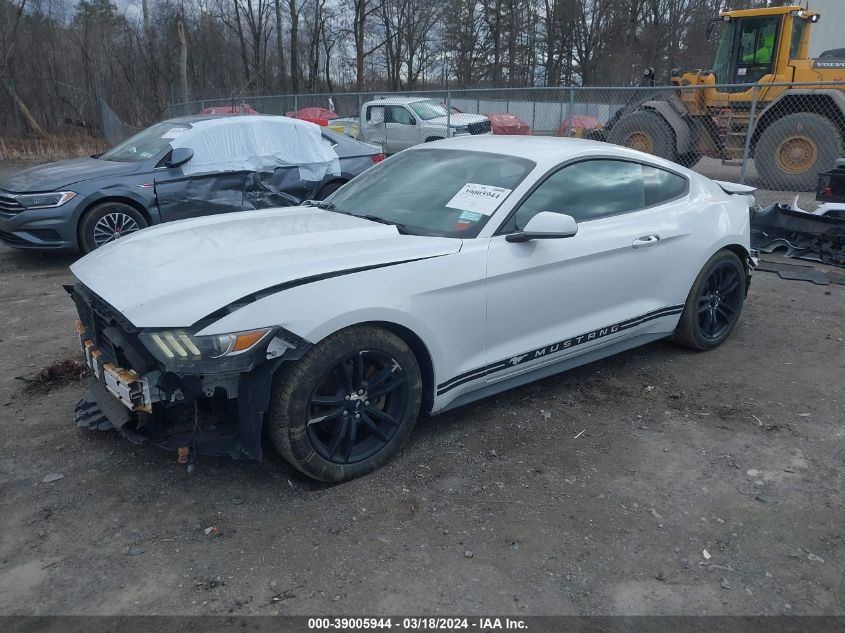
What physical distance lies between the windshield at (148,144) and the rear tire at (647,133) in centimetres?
844

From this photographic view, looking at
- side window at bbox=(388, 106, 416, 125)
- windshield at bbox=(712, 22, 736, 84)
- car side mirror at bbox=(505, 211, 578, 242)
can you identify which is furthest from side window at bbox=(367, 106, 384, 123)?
car side mirror at bbox=(505, 211, 578, 242)

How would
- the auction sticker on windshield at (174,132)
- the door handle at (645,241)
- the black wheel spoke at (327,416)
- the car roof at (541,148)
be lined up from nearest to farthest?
the black wheel spoke at (327,416)
the car roof at (541,148)
the door handle at (645,241)
the auction sticker on windshield at (174,132)

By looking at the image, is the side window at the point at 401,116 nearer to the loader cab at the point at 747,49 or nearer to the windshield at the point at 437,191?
the loader cab at the point at 747,49

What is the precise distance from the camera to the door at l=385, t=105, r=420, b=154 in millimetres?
16500

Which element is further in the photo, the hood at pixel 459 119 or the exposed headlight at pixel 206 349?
the hood at pixel 459 119

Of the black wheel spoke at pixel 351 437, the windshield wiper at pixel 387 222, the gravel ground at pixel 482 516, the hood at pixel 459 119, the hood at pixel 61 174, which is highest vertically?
the hood at pixel 459 119

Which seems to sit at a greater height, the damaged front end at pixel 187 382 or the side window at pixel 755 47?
the side window at pixel 755 47

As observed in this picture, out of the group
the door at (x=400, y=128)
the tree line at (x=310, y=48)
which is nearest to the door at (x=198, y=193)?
the door at (x=400, y=128)

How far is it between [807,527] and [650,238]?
1.94 m

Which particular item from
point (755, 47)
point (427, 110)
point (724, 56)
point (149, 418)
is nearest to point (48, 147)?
point (427, 110)

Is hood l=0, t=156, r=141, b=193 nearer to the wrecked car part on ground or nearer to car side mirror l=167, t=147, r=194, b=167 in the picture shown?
car side mirror l=167, t=147, r=194, b=167

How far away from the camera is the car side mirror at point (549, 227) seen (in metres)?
3.48

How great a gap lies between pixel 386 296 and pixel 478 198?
97cm

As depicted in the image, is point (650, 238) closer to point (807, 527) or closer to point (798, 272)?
point (807, 527)
